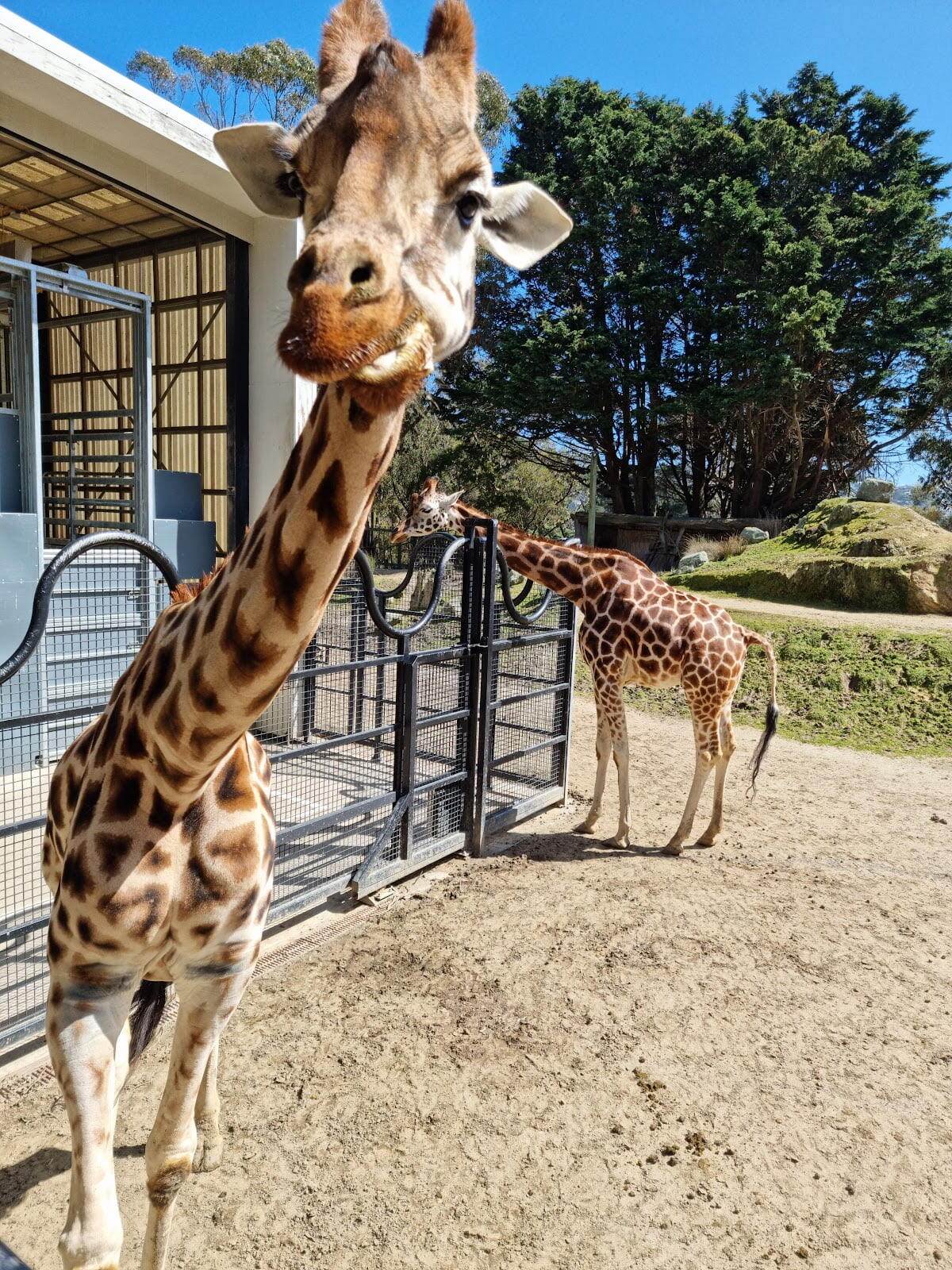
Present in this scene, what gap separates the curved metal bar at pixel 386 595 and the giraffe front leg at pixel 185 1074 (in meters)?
1.88

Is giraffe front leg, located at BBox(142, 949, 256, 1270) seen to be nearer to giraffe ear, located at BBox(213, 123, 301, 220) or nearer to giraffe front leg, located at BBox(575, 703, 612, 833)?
giraffe ear, located at BBox(213, 123, 301, 220)

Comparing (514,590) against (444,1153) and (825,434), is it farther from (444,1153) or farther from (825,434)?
(825,434)

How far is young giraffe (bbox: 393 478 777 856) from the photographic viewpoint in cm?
533

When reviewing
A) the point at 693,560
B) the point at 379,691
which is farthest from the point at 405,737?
the point at 693,560

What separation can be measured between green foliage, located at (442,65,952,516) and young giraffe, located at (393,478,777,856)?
648 inches

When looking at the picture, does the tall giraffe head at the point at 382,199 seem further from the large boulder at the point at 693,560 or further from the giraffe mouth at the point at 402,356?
the large boulder at the point at 693,560

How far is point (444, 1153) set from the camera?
2.69 meters

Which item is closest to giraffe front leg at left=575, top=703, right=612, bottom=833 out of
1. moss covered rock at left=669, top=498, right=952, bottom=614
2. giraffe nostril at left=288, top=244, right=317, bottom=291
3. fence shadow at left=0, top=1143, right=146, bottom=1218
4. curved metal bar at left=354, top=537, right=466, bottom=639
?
curved metal bar at left=354, top=537, right=466, bottom=639

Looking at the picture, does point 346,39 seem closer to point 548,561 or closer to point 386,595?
point 386,595

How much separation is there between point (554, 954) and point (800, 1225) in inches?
63.9

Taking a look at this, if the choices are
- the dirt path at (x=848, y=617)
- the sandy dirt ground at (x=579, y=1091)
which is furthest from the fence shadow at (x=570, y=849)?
the dirt path at (x=848, y=617)

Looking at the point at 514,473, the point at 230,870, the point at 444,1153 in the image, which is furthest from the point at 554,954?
the point at 514,473

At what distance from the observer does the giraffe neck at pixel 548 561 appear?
5641 mm

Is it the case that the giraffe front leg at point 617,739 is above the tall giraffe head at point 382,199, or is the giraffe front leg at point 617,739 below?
below
